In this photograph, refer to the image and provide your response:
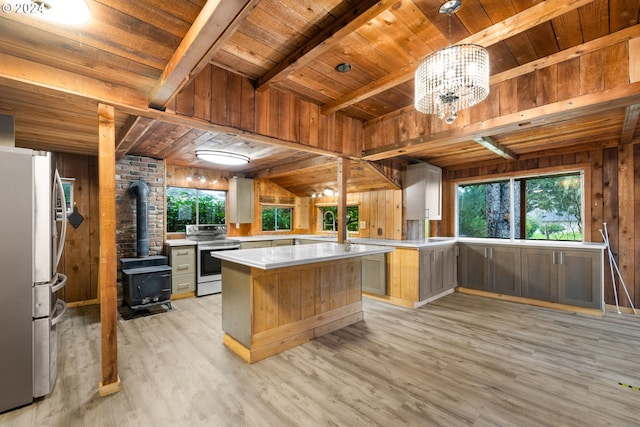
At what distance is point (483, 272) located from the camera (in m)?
4.73

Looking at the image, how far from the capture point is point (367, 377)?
2332mm

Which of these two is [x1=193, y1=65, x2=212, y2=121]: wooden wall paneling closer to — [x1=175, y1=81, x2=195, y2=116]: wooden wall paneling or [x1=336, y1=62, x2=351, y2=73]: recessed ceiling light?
[x1=175, y1=81, x2=195, y2=116]: wooden wall paneling

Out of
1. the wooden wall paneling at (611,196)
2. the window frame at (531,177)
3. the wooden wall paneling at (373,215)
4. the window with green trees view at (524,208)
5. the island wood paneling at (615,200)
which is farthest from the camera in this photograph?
the wooden wall paneling at (373,215)

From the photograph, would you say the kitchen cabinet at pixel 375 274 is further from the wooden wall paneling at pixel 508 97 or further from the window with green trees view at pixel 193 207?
the window with green trees view at pixel 193 207

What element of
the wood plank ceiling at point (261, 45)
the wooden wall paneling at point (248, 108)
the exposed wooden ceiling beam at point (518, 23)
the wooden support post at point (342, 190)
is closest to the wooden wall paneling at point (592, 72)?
the wood plank ceiling at point (261, 45)

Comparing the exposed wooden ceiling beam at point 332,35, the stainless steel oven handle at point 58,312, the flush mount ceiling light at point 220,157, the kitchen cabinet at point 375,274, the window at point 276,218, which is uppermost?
the exposed wooden ceiling beam at point 332,35

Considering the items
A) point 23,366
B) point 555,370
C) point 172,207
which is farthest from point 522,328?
point 172,207

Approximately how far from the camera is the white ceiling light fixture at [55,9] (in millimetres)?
1320

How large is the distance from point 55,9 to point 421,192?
455 cm

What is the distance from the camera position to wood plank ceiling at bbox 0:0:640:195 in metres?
1.62

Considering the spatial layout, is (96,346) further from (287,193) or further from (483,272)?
(483,272)

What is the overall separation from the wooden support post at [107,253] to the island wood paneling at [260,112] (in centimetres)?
50

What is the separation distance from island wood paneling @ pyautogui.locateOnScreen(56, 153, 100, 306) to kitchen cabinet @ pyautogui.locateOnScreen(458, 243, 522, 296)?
6.05 meters

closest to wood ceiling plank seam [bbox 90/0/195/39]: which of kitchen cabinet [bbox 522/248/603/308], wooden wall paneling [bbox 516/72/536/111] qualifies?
wooden wall paneling [bbox 516/72/536/111]
